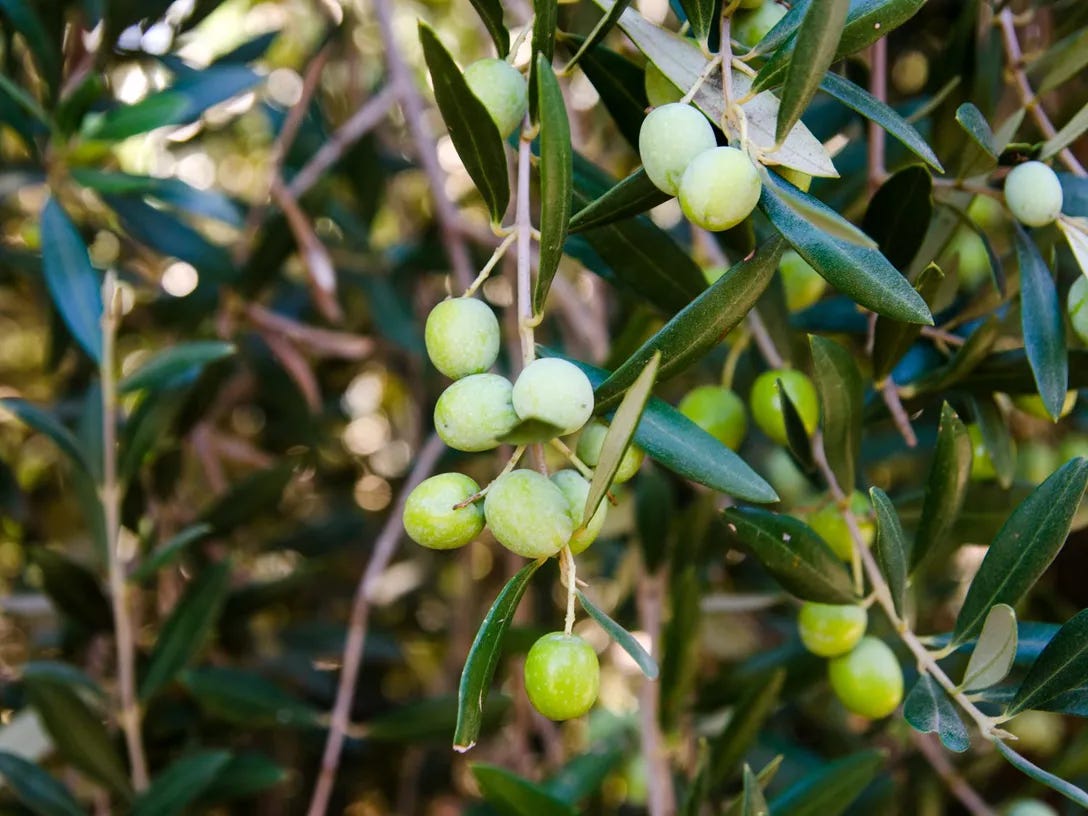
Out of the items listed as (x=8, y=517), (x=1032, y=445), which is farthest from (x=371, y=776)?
(x=1032, y=445)

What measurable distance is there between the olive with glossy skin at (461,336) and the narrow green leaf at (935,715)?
0.33 metres

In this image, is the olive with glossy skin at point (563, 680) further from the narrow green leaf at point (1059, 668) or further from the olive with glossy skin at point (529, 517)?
the narrow green leaf at point (1059, 668)

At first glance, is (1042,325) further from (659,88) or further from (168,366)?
(168,366)

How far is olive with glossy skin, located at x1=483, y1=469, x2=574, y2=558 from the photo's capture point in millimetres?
482

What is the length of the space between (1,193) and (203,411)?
435 mm

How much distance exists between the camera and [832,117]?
3.30ft

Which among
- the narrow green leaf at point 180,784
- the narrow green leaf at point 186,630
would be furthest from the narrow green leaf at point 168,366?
the narrow green leaf at point 180,784

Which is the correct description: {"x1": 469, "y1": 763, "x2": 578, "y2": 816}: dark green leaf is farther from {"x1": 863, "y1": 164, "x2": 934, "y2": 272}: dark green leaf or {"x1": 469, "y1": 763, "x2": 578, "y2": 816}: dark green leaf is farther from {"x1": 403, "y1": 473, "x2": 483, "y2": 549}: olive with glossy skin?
{"x1": 863, "y1": 164, "x2": 934, "y2": 272}: dark green leaf

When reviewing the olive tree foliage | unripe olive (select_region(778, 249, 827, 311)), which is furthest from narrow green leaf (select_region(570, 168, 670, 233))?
unripe olive (select_region(778, 249, 827, 311))

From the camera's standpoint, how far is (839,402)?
69 centimetres

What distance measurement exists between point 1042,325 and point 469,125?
15.6 inches

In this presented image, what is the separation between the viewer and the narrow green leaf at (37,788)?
975 mm

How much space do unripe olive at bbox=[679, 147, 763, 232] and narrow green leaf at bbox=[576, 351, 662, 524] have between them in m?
0.07

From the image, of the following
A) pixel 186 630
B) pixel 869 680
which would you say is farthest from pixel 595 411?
pixel 186 630
